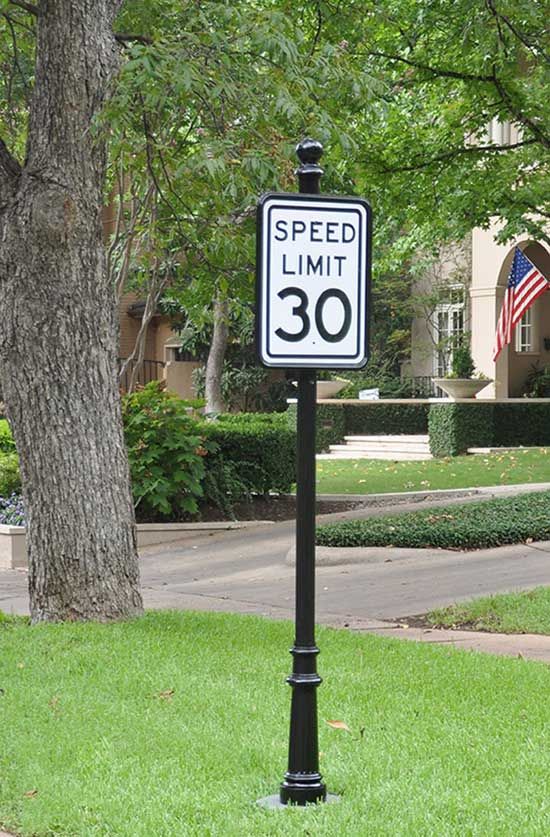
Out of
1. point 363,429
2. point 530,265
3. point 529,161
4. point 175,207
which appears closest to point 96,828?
point 175,207

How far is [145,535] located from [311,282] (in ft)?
33.6

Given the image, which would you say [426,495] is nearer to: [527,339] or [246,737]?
[246,737]

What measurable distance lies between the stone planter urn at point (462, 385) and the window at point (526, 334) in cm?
430

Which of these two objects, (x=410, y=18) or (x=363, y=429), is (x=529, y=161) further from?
(x=363, y=429)

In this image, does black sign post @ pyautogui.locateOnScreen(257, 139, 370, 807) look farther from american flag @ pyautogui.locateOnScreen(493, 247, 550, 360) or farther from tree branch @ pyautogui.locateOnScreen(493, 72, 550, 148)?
american flag @ pyautogui.locateOnScreen(493, 247, 550, 360)

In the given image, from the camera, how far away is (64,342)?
28.4ft

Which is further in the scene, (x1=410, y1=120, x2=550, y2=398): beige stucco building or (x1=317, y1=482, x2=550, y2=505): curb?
(x1=410, y1=120, x2=550, y2=398): beige stucco building

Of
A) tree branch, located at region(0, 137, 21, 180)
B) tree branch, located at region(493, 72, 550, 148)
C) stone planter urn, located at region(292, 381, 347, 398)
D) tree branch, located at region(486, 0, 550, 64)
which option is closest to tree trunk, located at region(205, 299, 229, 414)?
stone planter urn, located at region(292, 381, 347, 398)

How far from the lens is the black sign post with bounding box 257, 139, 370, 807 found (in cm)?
466

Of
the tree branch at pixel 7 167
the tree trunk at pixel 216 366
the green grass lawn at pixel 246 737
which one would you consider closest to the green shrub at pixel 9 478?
the tree branch at pixel 7 167

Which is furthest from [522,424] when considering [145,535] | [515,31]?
[515,31]

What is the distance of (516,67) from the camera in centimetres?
1488

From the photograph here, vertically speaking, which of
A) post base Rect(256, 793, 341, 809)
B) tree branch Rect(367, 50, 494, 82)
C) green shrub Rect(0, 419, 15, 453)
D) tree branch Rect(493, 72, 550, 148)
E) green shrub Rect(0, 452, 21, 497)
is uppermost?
tree branch Rect(367, 50, 494, 82)

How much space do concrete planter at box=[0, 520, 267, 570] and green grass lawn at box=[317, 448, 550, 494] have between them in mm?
3364
